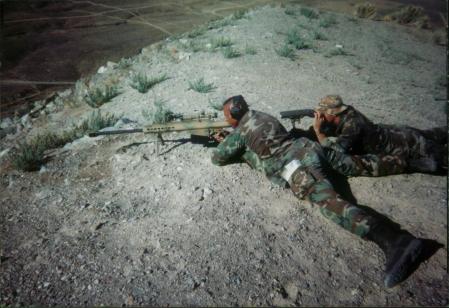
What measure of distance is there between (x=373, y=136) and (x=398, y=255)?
191cm

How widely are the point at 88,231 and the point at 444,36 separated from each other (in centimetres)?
1370

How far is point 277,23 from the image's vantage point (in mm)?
10047

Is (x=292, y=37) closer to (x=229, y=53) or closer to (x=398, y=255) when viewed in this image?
(x=229, y=53)

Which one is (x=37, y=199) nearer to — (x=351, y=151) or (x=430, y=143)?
(x=351, y=151)

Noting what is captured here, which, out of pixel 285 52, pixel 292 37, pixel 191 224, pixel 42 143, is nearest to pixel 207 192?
pixel 191 224

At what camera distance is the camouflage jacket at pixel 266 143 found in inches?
131

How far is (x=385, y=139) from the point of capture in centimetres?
370

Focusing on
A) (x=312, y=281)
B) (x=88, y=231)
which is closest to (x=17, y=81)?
(x=88, y=231)

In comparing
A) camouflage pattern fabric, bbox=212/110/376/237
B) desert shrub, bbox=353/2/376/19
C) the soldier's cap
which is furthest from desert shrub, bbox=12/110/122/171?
desert shrub, bbox=353/2/376/19

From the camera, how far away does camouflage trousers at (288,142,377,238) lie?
2582mm

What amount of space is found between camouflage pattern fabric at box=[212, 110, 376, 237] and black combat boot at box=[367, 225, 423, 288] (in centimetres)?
53

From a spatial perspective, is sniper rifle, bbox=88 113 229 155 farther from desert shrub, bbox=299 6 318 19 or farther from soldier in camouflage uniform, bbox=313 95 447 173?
desert shrub, bbox=299 6 318 19

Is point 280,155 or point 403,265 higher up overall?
point 280,155

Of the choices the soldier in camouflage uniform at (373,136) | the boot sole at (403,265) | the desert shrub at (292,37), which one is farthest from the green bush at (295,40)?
the boot sole at (403,265)
